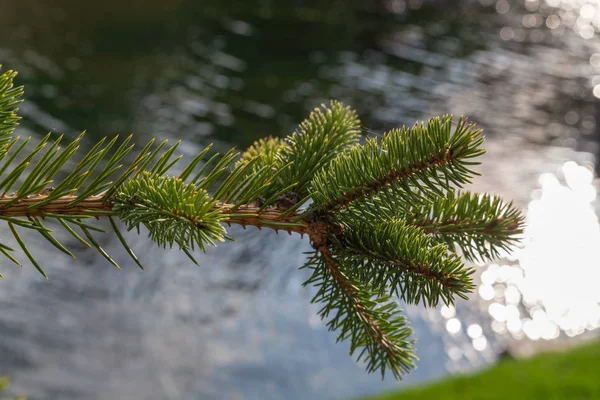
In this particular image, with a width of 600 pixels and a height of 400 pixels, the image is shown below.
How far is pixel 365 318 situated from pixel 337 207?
8.3 inches

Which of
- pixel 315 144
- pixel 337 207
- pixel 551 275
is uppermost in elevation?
pixel 551 275

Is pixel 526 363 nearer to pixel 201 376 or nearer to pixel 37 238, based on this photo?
pixel 201 376

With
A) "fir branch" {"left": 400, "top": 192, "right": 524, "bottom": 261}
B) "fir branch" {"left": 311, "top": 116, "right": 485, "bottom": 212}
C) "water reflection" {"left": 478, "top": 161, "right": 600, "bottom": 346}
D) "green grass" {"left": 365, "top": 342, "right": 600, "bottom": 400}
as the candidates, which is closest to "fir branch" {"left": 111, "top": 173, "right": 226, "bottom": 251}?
"fir branch" {"left": 311, "top": 116, "right": 485, "bottom": 212}

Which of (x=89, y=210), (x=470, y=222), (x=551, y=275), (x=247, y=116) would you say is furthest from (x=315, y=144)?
(x=247, y=116)

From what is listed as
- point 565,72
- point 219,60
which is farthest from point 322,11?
point 565,72

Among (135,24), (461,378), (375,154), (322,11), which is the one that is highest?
(322,11)

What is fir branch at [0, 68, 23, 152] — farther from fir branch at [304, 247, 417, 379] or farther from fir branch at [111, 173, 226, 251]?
fir branch at [304, 247, 417, 379]

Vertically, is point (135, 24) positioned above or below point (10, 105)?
above

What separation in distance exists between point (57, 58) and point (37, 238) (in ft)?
17.2

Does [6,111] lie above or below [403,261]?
above

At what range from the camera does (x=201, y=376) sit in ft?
20.6

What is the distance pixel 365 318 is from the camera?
0.92 m

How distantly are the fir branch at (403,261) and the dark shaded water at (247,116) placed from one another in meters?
0.82

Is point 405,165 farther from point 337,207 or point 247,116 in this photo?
point 247,116
